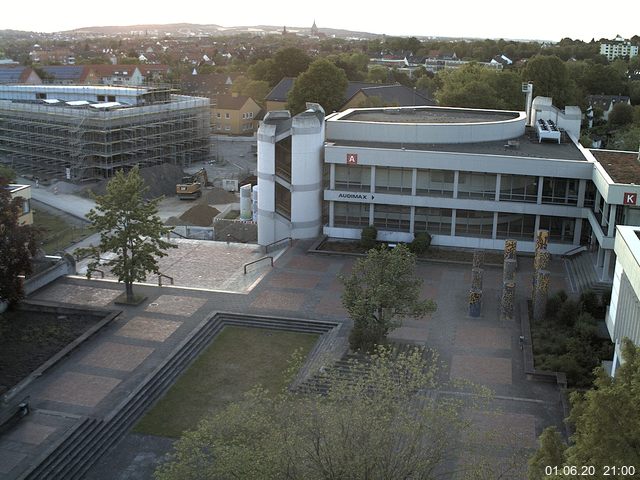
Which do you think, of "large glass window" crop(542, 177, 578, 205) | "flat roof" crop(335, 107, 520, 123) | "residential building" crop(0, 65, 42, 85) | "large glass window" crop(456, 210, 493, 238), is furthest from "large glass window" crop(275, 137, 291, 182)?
"residential building" crop(0, 65, 42, 85)

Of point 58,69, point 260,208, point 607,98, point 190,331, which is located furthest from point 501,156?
point 58,69

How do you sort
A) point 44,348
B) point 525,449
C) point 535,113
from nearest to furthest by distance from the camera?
point 525,449, point 44,348, point 535,113

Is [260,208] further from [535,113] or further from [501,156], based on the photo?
[535,113]

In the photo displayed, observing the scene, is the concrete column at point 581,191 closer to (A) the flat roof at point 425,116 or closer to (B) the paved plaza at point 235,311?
(B) the paved plaza at point 235,311

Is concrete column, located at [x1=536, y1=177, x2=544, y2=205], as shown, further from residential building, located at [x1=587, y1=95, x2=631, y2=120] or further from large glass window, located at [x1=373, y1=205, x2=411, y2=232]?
residential building, located at [x1=587, y1=95, x2=631, y2=120]

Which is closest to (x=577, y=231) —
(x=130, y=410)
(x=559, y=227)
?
(x=559, y=227)

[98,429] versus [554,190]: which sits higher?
[554,190]

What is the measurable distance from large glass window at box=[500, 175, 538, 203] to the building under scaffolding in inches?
1599

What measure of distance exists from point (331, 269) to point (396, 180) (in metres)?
7.63

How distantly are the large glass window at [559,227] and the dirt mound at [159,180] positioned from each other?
34.7 meters

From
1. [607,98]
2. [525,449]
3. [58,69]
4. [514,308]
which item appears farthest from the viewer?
[58,69]

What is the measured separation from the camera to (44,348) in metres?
30.1

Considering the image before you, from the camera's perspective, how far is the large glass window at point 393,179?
44.2 m

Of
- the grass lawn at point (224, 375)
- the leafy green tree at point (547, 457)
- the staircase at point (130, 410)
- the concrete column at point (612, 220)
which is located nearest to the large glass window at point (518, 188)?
the concrete column at point (612, 220)
